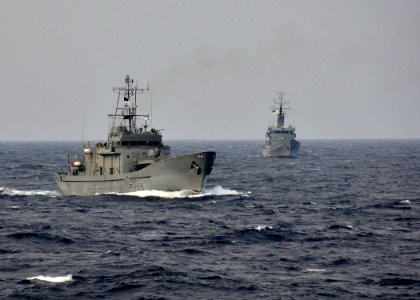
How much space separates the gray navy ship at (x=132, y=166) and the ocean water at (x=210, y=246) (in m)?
1.27

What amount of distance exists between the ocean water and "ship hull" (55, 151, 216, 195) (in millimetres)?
897

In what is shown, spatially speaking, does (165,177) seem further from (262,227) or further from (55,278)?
(55,278)

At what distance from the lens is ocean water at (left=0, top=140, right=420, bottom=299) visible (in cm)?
2722

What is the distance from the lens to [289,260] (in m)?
32.3

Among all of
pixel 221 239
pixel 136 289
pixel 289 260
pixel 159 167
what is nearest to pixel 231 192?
pixel 159 167

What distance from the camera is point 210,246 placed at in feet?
117

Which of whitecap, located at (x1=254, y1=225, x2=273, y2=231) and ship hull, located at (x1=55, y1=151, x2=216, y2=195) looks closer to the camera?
whitecap, located at (x1=254, y1=225, x2=273, y2=231)

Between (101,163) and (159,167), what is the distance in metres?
7.85

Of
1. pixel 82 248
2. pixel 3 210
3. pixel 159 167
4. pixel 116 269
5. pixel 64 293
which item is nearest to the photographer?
pixel 64 293

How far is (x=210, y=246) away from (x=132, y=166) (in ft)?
78.7

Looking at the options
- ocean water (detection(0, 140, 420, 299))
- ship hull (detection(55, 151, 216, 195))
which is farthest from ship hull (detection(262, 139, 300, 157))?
ship hull (detection(55, 151, 216, 195))

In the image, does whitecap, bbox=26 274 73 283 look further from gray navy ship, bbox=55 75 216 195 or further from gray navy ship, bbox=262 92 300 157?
gray navy ship, bbox=262 92 300 157

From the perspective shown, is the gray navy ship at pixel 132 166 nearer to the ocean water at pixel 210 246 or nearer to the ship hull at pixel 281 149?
the ocean water at pixel 210 246

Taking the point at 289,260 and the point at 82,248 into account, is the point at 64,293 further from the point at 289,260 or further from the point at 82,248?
the point at 289,260
